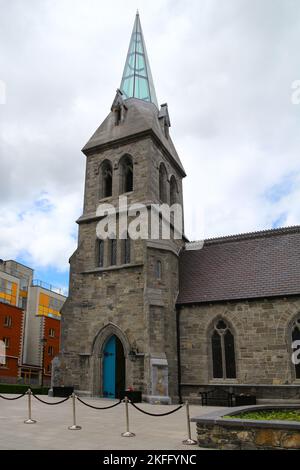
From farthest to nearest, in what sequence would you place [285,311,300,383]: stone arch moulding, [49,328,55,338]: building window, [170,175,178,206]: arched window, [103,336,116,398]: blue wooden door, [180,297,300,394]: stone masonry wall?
1. [49,328,55,338]: building window
2. [170,175,178,206]: arched window
3. [103,336,116,398]: blue wooden door
4. [180,297,300,394]: stone masonry wall
5. [285,311,300,383]: stone arch moulding

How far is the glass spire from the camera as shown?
2905cm

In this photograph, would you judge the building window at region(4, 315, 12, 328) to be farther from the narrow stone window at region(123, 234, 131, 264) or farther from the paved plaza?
the paved plaza

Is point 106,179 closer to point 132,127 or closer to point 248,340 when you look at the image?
point 132,127

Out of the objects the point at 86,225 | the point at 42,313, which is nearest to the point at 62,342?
the point at 86,225

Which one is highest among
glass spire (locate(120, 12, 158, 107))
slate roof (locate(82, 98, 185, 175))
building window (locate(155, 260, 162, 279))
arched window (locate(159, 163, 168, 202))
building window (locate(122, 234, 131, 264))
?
glass spire (locate(120, 12, 158, 107))

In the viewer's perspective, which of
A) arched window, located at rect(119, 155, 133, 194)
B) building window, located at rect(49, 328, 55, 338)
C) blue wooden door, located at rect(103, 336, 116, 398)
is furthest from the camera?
building window, located at rect(49, 328, 55, 338)

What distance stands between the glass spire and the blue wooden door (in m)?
17.3

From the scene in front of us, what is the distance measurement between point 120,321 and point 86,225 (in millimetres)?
6404

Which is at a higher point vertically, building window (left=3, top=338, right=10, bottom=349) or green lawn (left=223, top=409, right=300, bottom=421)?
building window (left=3, top=338, right=10, bottom=349)

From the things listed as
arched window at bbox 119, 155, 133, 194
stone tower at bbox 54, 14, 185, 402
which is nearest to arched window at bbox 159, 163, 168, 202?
stone tower at bbox 54, 14, 185, 402

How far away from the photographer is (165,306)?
20.5 metres

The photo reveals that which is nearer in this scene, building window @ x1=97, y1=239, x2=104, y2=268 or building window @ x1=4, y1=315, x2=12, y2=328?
building window @ x1=97, y1=239, x2=104, y2=268

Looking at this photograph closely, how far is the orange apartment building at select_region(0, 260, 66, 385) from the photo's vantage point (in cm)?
4375

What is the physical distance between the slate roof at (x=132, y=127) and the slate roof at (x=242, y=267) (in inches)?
287
